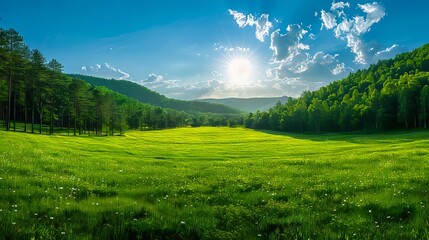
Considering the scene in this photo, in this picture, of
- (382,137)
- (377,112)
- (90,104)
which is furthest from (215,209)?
(377,112)

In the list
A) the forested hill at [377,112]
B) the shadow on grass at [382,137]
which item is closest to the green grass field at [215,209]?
the shadow on grass at [382,137]

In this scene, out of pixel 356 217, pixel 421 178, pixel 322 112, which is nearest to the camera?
pixel 356 217

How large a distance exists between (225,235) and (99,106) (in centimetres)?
10997

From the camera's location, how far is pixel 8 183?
491 inches

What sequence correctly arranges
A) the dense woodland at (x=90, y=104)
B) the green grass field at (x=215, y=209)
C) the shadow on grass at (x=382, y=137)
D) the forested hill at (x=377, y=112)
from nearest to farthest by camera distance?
the green grass field at (x=215, y=209), the shadow on grass at (x=382, y=137), the dense woodland at (x=90, y=104), the forested hill at (x=377, y=112)

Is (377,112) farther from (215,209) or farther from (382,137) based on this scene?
(215,209)

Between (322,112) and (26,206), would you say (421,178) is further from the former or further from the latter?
(322,112)

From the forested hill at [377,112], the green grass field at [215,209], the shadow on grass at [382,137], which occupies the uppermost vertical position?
the forested hill at [377,112]

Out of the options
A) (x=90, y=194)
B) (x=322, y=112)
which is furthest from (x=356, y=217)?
(x=322, y=112)

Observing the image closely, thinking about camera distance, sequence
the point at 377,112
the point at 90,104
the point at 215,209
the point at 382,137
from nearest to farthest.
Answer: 1. the point at 215,209
2. the point at 382,137
3. the point at 90,104
4. the point at 377,112

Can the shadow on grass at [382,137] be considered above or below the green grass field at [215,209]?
below

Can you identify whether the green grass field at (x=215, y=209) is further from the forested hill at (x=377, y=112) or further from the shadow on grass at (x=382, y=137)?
the forested hill at (x=377, y=112)

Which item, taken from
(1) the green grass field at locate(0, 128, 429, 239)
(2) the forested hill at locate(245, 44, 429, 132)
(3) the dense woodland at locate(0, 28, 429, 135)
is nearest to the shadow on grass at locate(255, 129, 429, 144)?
(2) the forested hill at locate(245, 44, 429, 132)

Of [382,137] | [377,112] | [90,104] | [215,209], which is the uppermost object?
[90,104]
